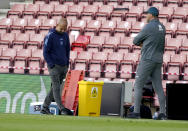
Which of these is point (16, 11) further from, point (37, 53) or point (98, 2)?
point (37, 53)

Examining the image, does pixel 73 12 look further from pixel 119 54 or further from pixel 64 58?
pixel 64 58

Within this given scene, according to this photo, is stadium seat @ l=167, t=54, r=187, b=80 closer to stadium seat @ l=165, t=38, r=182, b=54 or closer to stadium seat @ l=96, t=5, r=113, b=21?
stadium seat @ l=165, t=38, r=182, b=54

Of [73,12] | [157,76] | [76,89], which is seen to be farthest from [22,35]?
[157,76]

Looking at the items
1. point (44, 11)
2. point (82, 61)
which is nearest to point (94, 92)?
point (82, 61)

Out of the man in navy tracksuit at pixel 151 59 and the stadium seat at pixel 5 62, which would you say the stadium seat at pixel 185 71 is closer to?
the stadium seat at pixel 5 62

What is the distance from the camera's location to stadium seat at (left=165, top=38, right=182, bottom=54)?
49.0 feet

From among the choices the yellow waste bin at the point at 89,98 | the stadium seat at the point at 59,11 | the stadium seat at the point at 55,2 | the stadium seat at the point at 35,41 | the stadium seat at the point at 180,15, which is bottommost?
the yellow waste bin at the point at 89,98

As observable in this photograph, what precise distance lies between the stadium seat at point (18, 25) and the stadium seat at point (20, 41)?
1.95 feet

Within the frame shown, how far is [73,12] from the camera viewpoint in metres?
17.8

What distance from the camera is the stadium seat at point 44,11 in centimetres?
1812

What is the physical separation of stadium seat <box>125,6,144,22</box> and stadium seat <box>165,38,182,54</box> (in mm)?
2071

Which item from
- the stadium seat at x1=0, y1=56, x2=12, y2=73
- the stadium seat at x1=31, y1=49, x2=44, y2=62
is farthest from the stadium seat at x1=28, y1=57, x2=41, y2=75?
the stadium seat at x1=0, y1=56, x2=12, y2=73

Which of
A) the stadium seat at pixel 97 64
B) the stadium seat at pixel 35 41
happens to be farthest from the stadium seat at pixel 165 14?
the stadium seat at pixel 35 41

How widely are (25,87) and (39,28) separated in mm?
5570
